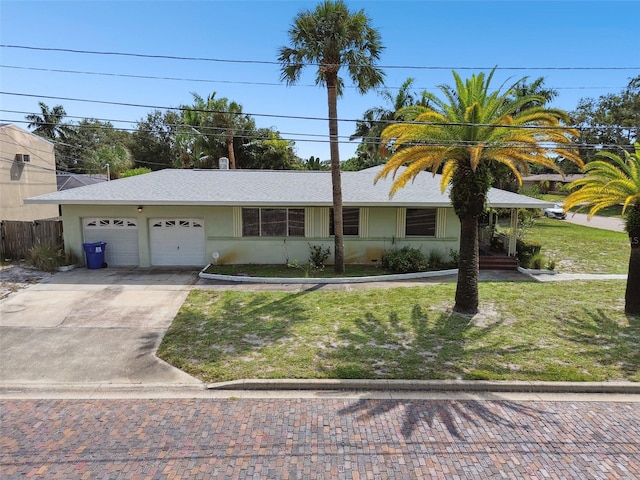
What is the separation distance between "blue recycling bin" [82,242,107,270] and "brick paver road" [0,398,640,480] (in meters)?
10.2

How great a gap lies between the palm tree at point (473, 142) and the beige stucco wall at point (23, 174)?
21344mm

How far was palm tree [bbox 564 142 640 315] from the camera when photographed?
10070mm

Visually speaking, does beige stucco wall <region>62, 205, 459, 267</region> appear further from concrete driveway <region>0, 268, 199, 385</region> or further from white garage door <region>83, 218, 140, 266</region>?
concrete driveway <region>0, 268, 199, 385</region>

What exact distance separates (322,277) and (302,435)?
355 inches

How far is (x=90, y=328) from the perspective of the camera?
9.46 meters

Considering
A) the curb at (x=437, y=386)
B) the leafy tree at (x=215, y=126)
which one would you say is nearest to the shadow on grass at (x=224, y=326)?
the curb at (x=437, y=386)

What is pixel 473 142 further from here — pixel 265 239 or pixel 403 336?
pixel 265 239

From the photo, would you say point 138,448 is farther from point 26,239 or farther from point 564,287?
point 26,239

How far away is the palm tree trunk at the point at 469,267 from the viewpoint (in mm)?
10258

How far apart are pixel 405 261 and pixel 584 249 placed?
37.0 feet

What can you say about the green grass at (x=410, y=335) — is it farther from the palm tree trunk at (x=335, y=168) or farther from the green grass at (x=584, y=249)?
the green grass at (x=584, y=249)

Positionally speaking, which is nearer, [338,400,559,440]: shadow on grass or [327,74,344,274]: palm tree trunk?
[338,400,559,440]: shadow on grass

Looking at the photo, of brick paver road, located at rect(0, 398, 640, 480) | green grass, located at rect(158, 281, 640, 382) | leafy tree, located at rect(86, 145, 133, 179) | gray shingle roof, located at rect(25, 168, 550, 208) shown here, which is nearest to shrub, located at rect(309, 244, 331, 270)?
gray shingle roof, located at rect(25, 168, 550, 208)

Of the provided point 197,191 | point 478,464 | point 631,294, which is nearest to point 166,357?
point 478,464
